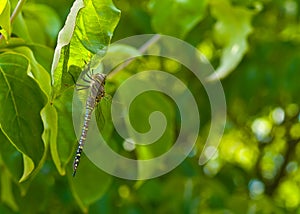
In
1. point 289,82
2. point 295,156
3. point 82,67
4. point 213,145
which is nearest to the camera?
point 82,67

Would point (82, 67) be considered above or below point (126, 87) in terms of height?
above

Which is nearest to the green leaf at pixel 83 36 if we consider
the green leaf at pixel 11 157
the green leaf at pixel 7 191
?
the green leaf at pixel 11 157

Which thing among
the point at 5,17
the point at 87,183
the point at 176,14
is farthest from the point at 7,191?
the point at 5,17

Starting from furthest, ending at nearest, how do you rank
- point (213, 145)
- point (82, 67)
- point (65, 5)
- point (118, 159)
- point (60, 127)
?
1. point (213, 145)
2. point (65, 5)
3. point (118, 159)
4. point (60, 127)
5. point (82, 67)

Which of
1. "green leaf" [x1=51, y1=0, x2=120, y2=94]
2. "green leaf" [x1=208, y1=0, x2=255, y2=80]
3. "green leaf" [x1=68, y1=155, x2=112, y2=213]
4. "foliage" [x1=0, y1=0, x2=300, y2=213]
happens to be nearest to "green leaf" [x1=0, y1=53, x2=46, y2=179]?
"foliage" [x1=0, y1=0, x2=300, y2=213]

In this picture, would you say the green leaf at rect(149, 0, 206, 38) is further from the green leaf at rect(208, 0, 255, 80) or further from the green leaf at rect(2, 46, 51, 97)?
the green leaf at rect(2, 46, 51, 97)

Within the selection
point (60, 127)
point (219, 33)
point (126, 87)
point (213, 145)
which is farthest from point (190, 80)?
point (60, 127)

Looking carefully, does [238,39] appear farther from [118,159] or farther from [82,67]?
[82,67]

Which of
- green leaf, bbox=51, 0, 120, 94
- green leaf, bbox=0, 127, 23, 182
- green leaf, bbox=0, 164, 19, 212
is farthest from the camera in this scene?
green leaf, bbox=0, 164, 19, 212

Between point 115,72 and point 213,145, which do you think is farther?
point 213,145

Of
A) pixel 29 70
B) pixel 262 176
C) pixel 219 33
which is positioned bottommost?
pixel 262 176
